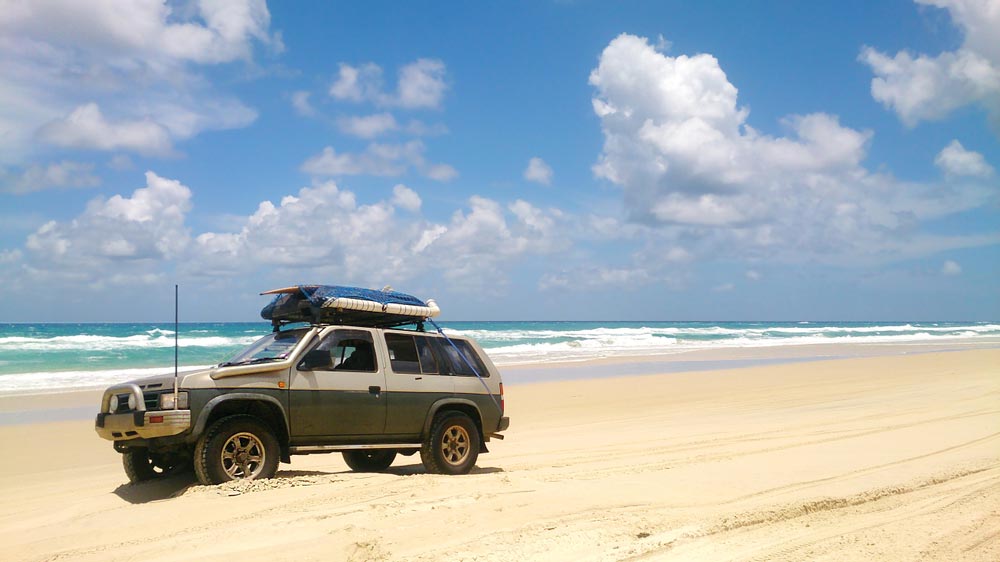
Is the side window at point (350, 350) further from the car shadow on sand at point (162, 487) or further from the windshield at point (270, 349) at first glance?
the car shadow on sand at point (162, 487)

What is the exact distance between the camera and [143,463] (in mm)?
8406

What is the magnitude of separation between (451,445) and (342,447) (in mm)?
1458

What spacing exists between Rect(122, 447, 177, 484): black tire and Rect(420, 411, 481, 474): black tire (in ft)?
9.05

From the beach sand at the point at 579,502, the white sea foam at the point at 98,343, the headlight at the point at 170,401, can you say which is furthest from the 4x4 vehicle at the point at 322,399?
the white sea foam at the point at 98,343

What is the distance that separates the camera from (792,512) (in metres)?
6.99

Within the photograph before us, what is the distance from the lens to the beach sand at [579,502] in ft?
19.3

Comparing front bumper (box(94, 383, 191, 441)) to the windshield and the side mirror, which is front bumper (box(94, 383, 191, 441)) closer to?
the windshield

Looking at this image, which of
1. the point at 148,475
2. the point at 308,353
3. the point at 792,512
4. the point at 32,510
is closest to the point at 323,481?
the point at 308,353

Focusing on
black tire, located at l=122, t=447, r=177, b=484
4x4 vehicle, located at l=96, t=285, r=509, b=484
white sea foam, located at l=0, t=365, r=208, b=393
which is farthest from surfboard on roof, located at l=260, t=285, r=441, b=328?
white sea foam, located at l=0, t=365, r=208, b=393

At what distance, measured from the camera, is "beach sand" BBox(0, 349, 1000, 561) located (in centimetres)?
588

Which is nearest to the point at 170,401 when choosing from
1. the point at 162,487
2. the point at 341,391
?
the point at 162,487

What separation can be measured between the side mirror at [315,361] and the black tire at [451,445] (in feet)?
5.00

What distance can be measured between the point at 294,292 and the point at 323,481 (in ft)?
7.44

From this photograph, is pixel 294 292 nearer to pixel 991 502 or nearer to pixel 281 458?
pixel 281 458
